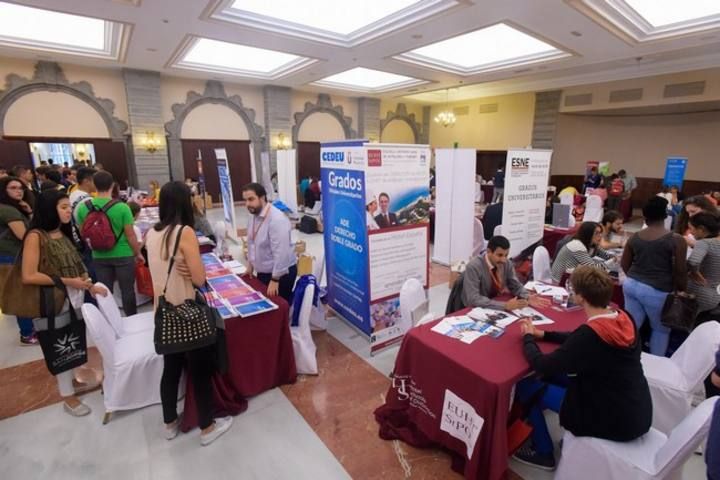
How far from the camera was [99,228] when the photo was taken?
2.81 meters

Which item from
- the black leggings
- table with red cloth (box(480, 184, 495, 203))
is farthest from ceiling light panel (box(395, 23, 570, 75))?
the black leggings

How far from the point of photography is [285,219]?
2.92m

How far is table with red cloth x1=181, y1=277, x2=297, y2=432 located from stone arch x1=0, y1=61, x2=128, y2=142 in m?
9.22

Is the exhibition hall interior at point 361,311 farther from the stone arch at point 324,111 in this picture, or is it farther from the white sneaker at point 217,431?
the stone arch at point 324,111

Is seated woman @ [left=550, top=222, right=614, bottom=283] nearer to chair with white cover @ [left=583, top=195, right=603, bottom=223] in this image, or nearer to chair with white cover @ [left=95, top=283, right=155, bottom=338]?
chair with white cover @ [left=95, top=283, right=155, bottom=338]

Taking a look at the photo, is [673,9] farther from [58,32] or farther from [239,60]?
[58,32]

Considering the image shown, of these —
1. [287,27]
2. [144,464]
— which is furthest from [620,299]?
[287,27]

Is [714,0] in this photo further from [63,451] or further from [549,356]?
[63,451]

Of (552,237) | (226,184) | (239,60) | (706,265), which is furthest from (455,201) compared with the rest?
(239,60)

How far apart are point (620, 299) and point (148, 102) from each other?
1080 centimetres

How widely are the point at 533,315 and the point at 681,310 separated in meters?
1.27

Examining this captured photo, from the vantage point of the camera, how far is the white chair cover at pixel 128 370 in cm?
231

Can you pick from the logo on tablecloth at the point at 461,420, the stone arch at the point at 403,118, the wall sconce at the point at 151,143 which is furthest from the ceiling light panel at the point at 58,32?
the stone arch at the point at 403,118

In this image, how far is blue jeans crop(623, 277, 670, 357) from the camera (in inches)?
109
